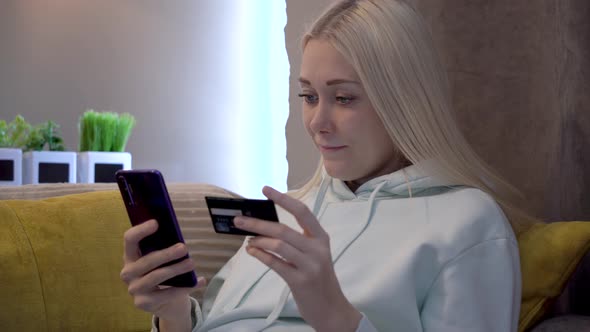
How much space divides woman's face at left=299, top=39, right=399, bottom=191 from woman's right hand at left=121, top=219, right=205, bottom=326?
326mm

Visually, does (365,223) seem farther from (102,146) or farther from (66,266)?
(102,146)

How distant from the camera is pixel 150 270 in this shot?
965 millimetres

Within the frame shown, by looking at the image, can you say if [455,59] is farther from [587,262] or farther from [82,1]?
[82,1]

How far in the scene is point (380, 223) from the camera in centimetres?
117

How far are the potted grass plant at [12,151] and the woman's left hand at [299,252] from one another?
2.72m

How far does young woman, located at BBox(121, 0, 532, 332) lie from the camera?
1.01 m

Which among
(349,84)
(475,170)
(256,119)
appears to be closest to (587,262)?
(475,170)

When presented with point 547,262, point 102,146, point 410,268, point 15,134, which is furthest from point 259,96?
point 410,268

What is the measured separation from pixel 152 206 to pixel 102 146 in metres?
2.83

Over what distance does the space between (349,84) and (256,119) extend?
173 inches

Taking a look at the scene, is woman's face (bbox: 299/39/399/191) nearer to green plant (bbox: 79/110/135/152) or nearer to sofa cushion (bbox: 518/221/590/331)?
sofa cushion (bbox: 518/221/590/331)

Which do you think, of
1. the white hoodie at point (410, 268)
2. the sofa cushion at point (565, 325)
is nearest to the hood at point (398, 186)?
the white hoodie at point (410, 268)

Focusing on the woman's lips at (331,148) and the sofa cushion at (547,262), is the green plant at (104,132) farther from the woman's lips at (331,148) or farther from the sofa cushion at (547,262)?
the sofa cushion at (547,262)

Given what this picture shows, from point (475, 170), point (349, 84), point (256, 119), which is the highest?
point (349, 84)
